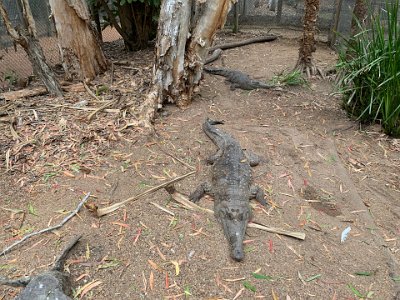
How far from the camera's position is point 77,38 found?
185 inches

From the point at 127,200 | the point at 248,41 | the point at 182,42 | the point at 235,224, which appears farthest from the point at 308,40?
the point at 127,200

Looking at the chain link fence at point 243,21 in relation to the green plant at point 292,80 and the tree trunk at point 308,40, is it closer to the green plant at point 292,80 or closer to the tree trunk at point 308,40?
the tree trunk at point 308,40

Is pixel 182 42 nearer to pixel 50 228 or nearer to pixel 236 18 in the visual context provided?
pixel 50 228

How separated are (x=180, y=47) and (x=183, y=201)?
7.05 feet

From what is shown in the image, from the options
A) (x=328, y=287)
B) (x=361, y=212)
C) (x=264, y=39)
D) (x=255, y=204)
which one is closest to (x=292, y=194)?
(x=255, y=204)

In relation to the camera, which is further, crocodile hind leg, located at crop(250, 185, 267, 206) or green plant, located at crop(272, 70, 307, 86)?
green plant, located at crop(272, 70, 307, 86)

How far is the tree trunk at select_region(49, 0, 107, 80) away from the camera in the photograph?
4.48m

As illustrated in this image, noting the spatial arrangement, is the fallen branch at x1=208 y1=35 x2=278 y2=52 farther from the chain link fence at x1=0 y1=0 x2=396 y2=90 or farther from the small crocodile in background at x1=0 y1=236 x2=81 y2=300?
the small crocodile in background at x1=0 y1=236 x2=81 y2=300

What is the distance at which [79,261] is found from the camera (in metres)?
2.39

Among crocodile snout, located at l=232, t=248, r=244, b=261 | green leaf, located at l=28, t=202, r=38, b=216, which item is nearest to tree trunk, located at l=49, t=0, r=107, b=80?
green leaf, located at l=28, t=202, r=38, b=216

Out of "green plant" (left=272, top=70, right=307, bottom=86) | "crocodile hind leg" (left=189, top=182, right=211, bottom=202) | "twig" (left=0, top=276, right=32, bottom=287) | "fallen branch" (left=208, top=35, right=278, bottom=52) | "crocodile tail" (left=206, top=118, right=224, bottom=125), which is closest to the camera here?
"twig" (left=0, top=276, right=32, bottom=287)

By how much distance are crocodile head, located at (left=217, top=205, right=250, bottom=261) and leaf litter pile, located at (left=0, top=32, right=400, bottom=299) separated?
6 cm

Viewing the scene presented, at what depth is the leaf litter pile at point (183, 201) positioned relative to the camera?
236cm

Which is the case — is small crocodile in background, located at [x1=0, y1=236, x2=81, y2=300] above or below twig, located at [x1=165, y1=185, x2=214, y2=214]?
above
